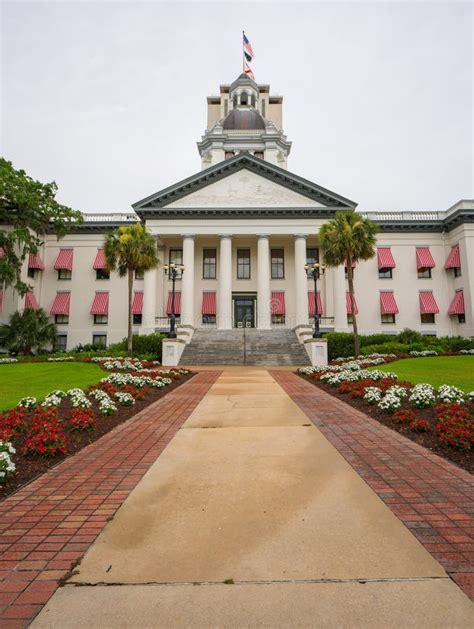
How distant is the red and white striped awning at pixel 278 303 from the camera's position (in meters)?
A: 35.7

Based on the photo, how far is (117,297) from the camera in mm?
37531

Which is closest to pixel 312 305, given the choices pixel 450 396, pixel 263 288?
pixel 263 288

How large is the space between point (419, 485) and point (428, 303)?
118ft

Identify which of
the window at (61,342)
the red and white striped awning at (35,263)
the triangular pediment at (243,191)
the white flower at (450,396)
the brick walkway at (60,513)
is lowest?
the brick walkway at (60,513)

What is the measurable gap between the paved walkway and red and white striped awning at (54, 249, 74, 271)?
119 feet

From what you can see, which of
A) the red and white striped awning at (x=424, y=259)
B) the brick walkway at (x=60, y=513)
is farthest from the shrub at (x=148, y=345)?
the red and white striped awning at (x=424, y=259)

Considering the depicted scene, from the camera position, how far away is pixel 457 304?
35469 millimetres

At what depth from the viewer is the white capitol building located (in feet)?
110

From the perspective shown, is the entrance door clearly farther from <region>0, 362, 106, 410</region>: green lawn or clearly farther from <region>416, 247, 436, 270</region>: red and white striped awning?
<region>0, 362, 106, 410</region>: green lawn

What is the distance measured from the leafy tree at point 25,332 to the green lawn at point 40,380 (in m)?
16.1

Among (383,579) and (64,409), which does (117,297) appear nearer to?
(64,409)

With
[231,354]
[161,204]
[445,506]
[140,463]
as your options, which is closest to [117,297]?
[161,204]

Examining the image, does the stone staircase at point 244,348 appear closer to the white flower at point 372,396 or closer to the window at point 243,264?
the window at point 243,264

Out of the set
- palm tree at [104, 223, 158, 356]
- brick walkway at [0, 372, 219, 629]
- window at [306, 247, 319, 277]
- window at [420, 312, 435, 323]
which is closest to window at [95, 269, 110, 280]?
palm tree at [104, 223, 158, 356]
